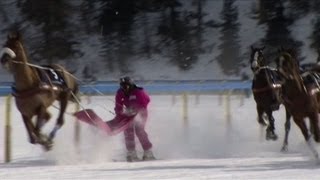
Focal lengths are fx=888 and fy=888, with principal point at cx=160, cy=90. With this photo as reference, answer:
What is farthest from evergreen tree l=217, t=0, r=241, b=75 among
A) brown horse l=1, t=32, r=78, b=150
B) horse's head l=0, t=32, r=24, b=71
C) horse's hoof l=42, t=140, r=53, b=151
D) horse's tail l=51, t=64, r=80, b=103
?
horse's head l=0, t=32, r=24, b=71

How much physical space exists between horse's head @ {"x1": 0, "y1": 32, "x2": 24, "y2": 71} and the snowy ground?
1763 millimetres

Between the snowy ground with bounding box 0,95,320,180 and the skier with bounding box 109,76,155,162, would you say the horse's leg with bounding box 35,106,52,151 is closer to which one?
the snowy ground with bounding box 0,95,320,180

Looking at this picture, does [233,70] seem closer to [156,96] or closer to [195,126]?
[156,96]

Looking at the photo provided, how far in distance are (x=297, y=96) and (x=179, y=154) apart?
3.09m

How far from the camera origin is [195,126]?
69.8ft

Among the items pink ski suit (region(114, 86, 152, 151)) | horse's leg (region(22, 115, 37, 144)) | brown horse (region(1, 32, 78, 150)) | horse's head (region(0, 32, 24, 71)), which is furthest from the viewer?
pink ski suit (region(114, 86, 152, 151))

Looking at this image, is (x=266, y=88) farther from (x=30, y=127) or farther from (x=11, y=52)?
(x=11, y=52)

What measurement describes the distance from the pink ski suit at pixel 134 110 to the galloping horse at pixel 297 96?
2.74 meters

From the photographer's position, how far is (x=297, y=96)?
1521 centimetres

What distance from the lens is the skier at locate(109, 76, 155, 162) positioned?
53.9 feet

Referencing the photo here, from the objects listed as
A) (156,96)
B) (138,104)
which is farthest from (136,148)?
(156,96)

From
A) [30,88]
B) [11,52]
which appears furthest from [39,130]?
[11,52]

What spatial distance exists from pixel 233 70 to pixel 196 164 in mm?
37745

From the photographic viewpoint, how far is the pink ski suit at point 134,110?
16.5m
